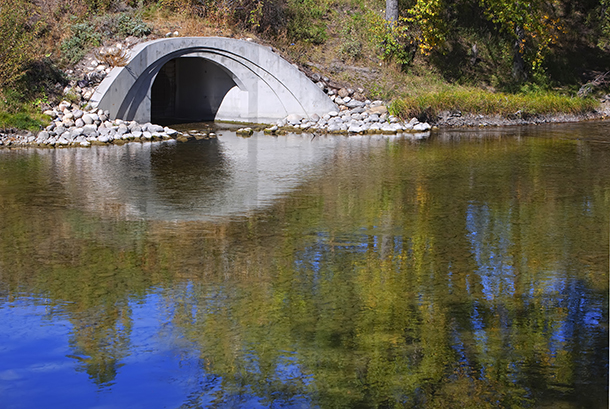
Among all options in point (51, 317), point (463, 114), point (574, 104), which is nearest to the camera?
point (51, 317)

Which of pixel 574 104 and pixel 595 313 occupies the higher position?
pixel 574 104

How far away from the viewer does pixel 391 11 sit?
28.2 m

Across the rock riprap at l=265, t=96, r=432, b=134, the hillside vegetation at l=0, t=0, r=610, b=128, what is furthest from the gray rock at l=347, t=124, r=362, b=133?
the hillside vegetation at l=0, t=0, r=610, b=128

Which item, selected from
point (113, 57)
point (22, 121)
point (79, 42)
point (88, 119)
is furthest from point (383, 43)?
point (22, 121)

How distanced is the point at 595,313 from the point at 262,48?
1918cm

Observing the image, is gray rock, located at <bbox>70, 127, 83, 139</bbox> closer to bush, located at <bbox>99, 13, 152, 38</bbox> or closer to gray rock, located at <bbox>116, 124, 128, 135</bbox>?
gray rock, located at <bbox>116, 124, 128, 135</bbox>

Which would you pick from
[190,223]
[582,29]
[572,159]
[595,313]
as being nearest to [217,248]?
[190,223]

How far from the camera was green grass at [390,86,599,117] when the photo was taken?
24.7 m

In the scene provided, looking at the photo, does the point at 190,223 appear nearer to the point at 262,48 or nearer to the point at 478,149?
the point at 478,149

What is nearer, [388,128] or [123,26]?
[388,128]

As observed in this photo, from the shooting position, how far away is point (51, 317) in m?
7.29

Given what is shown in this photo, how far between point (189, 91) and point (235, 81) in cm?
322

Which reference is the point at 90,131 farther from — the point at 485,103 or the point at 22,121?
the point at 485,103

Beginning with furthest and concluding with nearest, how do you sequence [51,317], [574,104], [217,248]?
[574,104], [217,248], [51,317]
